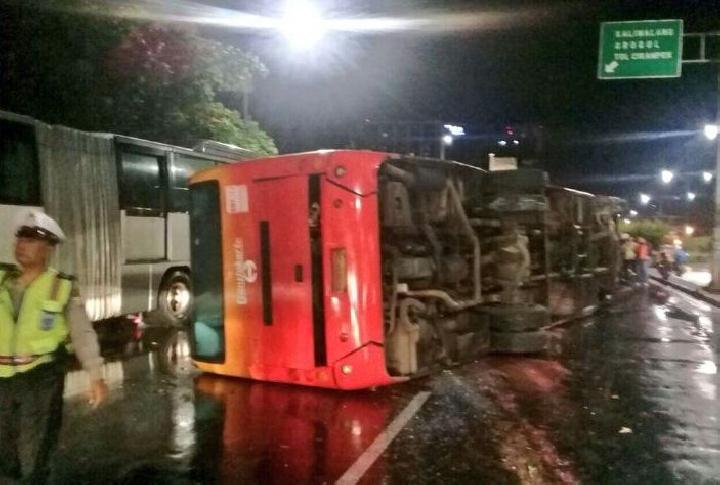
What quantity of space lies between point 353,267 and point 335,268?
7.1 inches

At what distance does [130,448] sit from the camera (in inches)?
232

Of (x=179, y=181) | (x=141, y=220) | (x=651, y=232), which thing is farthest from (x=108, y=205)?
(x=651, y=232)

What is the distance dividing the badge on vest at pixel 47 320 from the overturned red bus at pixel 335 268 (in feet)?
11.0

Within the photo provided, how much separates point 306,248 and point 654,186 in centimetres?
6800

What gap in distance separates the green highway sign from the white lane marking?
13.2 metres

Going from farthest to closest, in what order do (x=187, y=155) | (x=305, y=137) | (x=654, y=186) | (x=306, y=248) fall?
(x=654, y=186) → (x=305, y=137) → (x=187, y=155) → (x=306, y=248)

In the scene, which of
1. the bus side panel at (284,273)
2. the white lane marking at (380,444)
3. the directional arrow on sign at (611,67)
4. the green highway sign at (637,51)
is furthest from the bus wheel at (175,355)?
the green highway sign at (637,51)

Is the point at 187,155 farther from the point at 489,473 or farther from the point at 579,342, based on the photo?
the point at 489,473

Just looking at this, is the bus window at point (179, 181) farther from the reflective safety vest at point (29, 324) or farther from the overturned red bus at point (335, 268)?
the reflective safety vest at point (29, 324)

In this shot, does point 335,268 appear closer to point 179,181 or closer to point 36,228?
point 36,228

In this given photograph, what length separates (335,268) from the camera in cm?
711

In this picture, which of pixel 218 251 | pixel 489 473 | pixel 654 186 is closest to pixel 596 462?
pixel 489 473

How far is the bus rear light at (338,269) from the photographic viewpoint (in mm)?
7062

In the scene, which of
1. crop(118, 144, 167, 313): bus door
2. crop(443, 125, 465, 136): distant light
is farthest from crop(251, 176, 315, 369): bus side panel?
crop(443, 125, 465, 136): distant light
